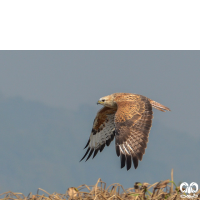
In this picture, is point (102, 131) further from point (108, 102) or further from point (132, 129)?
point (132, 129)

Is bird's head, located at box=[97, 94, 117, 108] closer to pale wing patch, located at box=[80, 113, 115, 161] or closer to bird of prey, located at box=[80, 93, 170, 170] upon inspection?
bird of prey, located at box=[80, 93, 170, 170]

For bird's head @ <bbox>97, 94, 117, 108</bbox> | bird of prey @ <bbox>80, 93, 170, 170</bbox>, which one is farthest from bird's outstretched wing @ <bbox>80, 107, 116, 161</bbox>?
bird's head @ <bbox>97, 94, 117, 108</bbox>

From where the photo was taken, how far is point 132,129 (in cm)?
693

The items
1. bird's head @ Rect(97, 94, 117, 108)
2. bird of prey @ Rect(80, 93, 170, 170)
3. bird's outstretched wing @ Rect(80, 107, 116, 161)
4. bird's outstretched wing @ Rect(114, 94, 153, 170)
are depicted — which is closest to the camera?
bird's outstretched wing @ Rect(114, 94, 153, 170)

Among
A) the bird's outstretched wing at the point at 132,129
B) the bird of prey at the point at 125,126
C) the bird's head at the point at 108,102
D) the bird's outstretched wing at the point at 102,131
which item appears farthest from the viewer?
the bird's outstretched wing at the point at 102,131

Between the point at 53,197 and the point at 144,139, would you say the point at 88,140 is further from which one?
the point at 53,197

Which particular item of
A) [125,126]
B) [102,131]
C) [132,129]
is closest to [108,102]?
[102,131]

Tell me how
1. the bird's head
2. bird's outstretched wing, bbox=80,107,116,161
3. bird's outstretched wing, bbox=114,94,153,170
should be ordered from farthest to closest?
bird's outstretched wing, bbox=80,107,116,161
the bird's head
bird's outstretched wing, bbox=114,94,153,170

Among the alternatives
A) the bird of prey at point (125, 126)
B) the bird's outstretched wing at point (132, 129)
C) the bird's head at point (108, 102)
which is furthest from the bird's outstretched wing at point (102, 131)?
the bird's outstretched wing at point (132, 129)

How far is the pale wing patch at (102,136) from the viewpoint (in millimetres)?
9727

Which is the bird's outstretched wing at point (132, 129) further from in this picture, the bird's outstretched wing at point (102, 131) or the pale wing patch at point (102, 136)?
Answer: the pale wing patch at point (102, 136)

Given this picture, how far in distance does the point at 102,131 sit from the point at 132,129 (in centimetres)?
317

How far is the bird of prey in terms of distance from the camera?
6.41 m

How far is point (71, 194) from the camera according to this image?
224 cm
